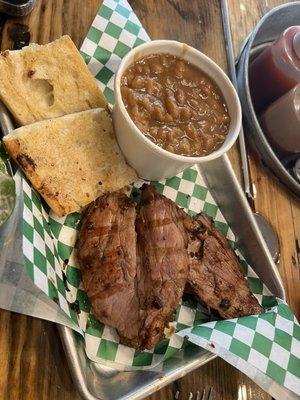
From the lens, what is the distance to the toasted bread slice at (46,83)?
74.3 inches

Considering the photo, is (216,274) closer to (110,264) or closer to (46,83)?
(110,264)

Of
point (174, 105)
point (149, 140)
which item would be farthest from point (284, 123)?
point (149, 140)

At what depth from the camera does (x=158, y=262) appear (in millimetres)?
1862

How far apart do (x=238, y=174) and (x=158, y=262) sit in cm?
86

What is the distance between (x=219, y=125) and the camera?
1991 millimetres

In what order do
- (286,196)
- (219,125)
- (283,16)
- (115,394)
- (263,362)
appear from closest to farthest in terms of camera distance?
(115,394), (263,362), (219,125), (286,196), (283,16)

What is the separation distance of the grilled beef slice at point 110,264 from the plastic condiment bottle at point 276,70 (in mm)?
1547

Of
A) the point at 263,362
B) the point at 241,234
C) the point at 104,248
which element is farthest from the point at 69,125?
the point at 263,362

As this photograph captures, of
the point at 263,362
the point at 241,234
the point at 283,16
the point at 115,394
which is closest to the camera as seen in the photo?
the point at 115,394

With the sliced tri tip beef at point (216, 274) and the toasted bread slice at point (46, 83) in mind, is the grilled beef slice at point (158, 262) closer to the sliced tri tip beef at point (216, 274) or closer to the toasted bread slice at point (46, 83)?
the sliced tri tip beef at point (216, 274)

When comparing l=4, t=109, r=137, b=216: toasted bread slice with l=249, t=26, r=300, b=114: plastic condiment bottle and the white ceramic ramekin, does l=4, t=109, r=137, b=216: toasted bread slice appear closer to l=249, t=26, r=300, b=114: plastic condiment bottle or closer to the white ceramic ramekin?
the white ceramic ramekin

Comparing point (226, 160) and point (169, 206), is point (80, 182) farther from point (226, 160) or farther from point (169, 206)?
point (226, 160)

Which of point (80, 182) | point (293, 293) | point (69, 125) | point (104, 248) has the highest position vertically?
point (69, 125)

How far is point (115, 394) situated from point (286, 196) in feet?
5.13
